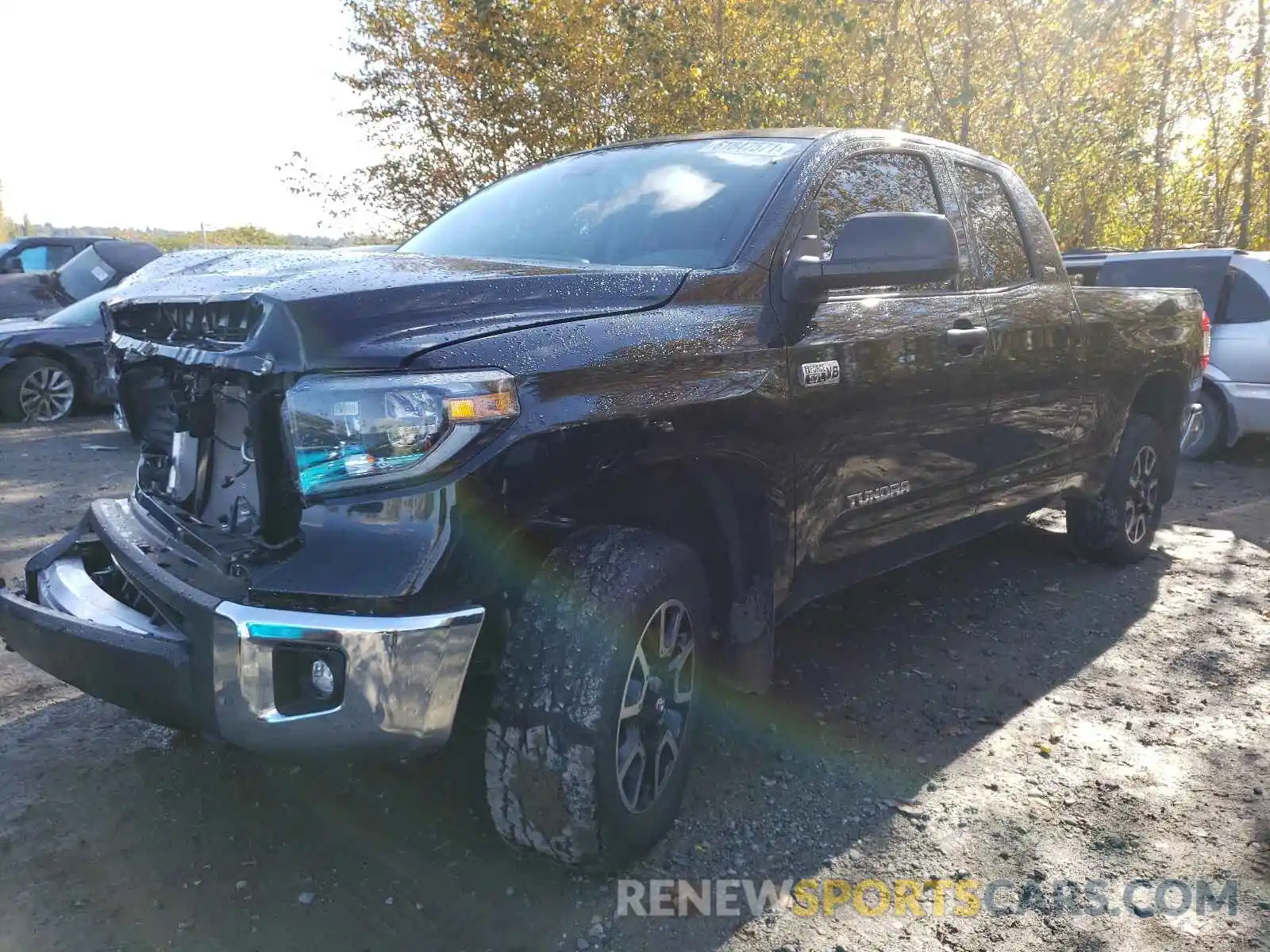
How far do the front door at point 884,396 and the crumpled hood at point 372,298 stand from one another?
0.59 m

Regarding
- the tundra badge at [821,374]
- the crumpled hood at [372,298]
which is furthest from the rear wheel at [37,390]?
the tundra badge at [821,374]

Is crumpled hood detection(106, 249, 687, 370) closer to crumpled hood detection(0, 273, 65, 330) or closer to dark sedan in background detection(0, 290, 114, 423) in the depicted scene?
dark sedan in background detection(0, 290, 114, 423)

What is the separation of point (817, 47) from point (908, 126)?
8.32 ft

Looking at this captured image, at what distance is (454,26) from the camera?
10.1m

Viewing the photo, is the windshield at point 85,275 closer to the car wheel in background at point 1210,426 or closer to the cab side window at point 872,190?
the cab side window at point 872,190

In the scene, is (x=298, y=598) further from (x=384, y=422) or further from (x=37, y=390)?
(x=37, y=390)

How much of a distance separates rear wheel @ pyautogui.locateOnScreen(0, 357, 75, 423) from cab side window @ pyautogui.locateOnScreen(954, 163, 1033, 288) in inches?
358

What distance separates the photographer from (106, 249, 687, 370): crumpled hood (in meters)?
2.12

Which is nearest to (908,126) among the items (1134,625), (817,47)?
(817,47)

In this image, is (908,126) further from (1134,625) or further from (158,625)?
(158,625)

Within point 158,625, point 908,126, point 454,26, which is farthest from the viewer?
point 908,126

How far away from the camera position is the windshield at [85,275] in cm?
1188

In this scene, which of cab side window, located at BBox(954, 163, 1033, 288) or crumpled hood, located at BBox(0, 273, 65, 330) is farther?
crumpled hood, located at BBox(0, 273, 65, 330)

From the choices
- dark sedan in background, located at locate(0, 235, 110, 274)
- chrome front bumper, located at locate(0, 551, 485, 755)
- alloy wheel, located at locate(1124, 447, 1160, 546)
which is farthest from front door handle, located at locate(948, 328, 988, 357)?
dark sedan in background, located at locate(0, 235, 110, 274)
